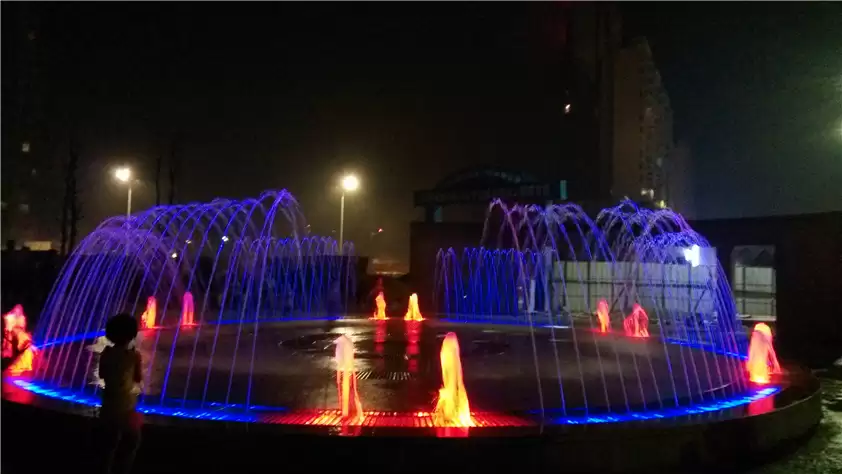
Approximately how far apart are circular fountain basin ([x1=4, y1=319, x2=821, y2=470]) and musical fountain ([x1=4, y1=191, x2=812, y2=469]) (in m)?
0.05

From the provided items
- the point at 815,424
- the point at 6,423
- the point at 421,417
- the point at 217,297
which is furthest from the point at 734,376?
the point at 217,297

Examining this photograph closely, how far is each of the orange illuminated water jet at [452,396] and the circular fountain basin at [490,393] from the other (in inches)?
9.1

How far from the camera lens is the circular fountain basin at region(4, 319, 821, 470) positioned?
6.71m

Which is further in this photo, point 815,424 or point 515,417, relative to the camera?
point 815,424

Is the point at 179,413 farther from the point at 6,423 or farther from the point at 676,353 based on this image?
the point at 676,353

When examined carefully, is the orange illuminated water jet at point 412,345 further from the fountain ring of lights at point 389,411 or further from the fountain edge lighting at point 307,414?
the fountain edge lighting at point 307,414

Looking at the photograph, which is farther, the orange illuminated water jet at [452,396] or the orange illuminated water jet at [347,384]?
the orange illuminated water jet at [347,384]

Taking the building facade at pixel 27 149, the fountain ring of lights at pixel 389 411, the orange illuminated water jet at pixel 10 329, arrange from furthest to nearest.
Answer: the building facade at pixel 27 149
the orange illuminated water jet at pixel 10 329
the fountain ring of lights at pixel 389 411

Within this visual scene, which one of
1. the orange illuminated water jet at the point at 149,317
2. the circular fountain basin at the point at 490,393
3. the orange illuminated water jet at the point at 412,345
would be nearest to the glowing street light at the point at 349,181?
the orange illuminated water jet at the point at 412,345

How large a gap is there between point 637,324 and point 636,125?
34.9 metres

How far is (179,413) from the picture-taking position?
812cm

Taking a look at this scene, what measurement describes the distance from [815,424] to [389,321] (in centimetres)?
1424

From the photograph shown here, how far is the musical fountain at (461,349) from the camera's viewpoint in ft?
26.2

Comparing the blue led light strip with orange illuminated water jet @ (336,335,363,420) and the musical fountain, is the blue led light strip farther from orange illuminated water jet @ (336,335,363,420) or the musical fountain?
orange illuminated water jet @ (336,335,363,420)
